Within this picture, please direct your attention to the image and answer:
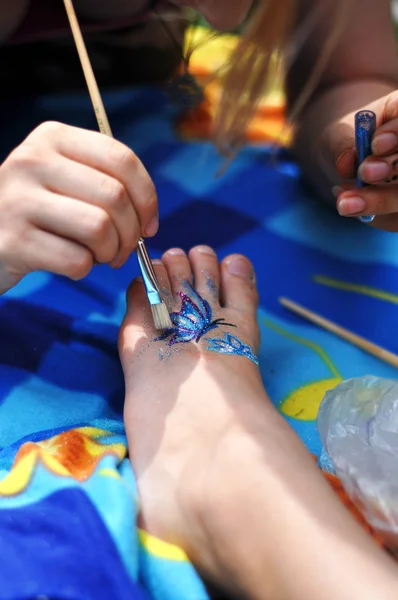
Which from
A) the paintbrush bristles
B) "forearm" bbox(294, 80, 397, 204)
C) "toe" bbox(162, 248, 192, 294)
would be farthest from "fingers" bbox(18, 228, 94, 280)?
"forearm" bbox(294, 80, 397, 204)

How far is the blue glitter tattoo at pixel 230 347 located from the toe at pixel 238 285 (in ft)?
0.21

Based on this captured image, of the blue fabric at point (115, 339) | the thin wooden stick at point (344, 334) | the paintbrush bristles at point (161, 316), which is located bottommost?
the thin wooden stick at point (344, 334)

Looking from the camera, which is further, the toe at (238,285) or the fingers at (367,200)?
the toe at (238,285)

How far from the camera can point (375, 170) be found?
62 centimetres

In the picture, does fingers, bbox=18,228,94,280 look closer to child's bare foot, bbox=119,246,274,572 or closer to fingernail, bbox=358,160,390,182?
child's bare foot, bbox=119,246,274,572

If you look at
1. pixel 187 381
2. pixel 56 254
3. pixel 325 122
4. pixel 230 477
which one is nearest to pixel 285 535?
pixel 230 477

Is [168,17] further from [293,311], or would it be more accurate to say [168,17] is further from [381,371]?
[381,371]

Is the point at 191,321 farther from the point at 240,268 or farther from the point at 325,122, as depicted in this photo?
the point at 325,122

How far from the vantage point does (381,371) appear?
2.31 feet

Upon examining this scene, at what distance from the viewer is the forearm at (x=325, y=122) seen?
0.89m

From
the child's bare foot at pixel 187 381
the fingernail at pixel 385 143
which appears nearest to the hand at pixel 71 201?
the child's bare foot at pixel 187 381

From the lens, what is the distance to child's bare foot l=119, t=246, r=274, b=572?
1.69 ft

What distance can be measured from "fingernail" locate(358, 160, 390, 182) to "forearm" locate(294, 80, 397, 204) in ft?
0.74

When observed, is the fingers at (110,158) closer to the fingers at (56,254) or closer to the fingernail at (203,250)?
the fingers at (56,254)
